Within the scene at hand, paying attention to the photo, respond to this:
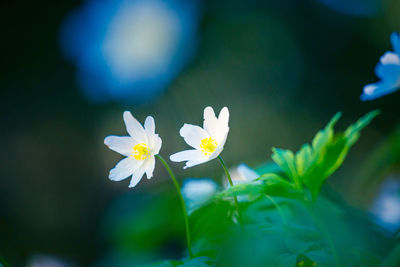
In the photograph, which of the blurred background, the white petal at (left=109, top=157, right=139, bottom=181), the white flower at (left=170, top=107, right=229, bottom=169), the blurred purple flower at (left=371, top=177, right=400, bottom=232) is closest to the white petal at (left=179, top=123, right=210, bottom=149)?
the white flower at (left=170, top=107, right=229, bottom=169)

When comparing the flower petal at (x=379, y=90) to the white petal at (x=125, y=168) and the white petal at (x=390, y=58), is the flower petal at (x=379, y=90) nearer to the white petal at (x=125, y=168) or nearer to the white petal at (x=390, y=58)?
the white petal at (x=390, y=58)

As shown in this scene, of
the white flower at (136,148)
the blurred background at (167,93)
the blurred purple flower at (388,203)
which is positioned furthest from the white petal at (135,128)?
the blurred background at (167,93)

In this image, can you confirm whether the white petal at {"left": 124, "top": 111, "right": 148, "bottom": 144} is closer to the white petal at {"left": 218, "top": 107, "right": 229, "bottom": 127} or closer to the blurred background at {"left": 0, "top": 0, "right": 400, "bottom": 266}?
the white petal at {"left": 218, "top": 107, "right": 229, "bottom": 127}

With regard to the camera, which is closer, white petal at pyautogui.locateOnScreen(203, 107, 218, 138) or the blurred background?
white petal at pyautogui.locateOnScreen(203, 107, 218, 138)

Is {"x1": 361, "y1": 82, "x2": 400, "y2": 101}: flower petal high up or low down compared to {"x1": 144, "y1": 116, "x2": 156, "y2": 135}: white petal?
down

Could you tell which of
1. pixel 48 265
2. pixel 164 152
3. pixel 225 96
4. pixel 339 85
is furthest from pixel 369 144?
pixel 48 265

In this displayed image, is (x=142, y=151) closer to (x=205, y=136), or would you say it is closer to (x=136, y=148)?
(x=136, y=148)
